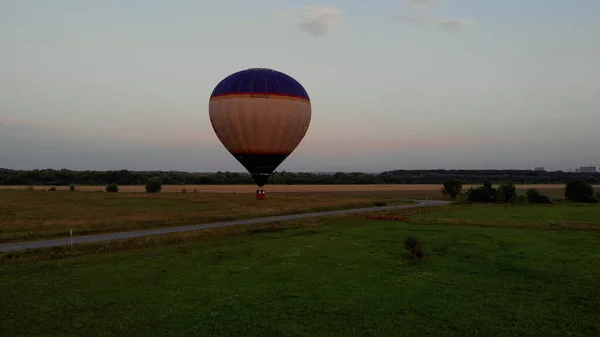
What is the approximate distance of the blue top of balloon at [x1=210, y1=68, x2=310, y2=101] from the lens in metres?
51.1

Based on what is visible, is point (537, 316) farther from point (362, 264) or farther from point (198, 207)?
point (198, 207)

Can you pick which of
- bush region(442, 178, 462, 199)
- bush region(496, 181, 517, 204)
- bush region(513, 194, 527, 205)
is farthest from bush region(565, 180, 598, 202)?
bush region(442, 178, 462, 199)

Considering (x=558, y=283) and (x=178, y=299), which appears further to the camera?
(x=558, y=283)

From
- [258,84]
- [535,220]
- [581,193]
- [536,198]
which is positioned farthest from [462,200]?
[258,84]

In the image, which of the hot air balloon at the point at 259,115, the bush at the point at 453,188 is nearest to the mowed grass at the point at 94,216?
the hot air balloon at the point at 259,115

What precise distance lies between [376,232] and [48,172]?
17667 centimetres

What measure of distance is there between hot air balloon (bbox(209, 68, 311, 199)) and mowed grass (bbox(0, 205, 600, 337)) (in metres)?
20.9

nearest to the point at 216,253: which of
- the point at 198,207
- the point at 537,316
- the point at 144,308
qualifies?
the point at 144,308

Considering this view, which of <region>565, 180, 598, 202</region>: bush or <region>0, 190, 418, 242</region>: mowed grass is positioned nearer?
<region>0, 190, 418, 242</region>: mowed grass

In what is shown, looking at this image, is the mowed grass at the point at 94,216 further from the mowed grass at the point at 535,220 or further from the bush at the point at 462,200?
the bush at the point at 462,200

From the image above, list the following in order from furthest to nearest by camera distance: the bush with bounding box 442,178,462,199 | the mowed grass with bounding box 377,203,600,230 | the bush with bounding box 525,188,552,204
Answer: the bush with bounding box 442,178,462,199 < the bush with bounding box 525,188,552,204 < the mowed grass with bounding box 377,203,600,230

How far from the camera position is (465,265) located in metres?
25.8

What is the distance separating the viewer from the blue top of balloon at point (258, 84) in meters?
51.1

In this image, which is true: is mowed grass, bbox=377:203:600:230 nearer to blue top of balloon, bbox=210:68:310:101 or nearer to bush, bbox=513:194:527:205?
blue top of balloon, bbox=210:68:310:101
